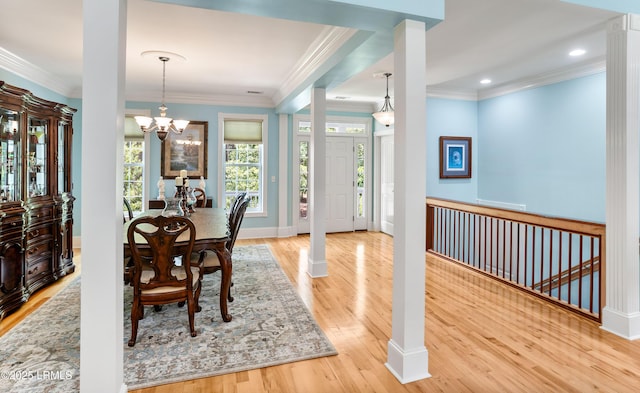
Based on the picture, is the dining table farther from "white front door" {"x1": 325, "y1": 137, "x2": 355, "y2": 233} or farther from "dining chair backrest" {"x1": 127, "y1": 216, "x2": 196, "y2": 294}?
"white front door" {"x1": 325, "y1": 137, "x2": 355, "y2": 233}

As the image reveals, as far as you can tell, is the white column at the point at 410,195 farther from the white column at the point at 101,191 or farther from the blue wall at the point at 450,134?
the blue wall at the point at 450,134

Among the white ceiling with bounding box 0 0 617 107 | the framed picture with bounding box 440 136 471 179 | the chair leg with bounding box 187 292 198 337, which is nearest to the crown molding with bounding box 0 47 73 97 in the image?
the white ceiling with bounding box 0 0 617 107

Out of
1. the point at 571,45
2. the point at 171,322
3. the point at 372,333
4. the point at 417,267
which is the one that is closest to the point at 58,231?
the point at 171,322

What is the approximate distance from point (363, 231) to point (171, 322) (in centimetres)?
498

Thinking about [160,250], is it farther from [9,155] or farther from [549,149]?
[549,149]

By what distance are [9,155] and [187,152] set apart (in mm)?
3018

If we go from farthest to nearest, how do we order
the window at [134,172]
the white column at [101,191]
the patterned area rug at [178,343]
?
1. the window at [134,172]
2. the patterned area rug at [178,343]
3. the white column at [101,191]

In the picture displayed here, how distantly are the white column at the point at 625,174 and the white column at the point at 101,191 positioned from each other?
136 inches

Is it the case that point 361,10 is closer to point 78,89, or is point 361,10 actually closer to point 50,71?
point 50,71

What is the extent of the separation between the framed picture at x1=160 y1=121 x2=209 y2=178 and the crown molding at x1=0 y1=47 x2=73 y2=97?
5.38ft

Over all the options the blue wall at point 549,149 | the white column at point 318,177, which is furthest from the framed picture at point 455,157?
the white column at point 318,177

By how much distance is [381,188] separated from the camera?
732 centimetres

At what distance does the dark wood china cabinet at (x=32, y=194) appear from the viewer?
318cm

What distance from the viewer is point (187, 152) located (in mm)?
6219
